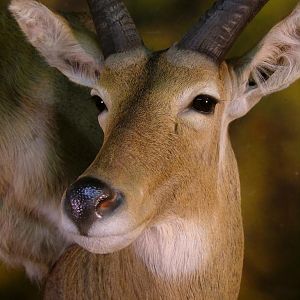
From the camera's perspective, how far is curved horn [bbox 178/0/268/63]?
7.89 ft

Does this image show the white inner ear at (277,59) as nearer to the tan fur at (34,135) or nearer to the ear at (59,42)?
the ear at (59,42)

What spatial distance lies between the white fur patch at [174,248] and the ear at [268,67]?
431 mm

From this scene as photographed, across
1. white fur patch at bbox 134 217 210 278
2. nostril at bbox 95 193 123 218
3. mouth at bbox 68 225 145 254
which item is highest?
nostril at bbox 95 193 123 218

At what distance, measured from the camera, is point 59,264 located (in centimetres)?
303

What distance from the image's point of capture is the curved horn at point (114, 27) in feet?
8.27

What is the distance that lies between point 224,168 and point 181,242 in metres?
0.32

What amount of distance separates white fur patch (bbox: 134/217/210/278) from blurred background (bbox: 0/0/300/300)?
143 cm

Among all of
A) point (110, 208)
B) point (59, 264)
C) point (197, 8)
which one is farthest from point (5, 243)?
point (197, 8)

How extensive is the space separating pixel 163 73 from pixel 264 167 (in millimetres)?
1662

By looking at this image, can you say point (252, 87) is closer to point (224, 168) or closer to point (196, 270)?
point (224, 168)

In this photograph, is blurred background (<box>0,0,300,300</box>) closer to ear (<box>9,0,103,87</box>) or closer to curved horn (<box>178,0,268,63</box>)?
ear (<box>9,0,103,87</box>)

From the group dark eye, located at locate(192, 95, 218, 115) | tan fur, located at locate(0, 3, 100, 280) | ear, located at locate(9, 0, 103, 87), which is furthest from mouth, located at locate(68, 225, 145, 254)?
tan fur, located at locate(0, 3, 100, 280)

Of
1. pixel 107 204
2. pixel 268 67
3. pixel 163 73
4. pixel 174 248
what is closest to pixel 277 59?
pixel 268 67

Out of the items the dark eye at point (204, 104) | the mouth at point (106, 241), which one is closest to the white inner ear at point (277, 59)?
the dark eye at point (204, 104)
